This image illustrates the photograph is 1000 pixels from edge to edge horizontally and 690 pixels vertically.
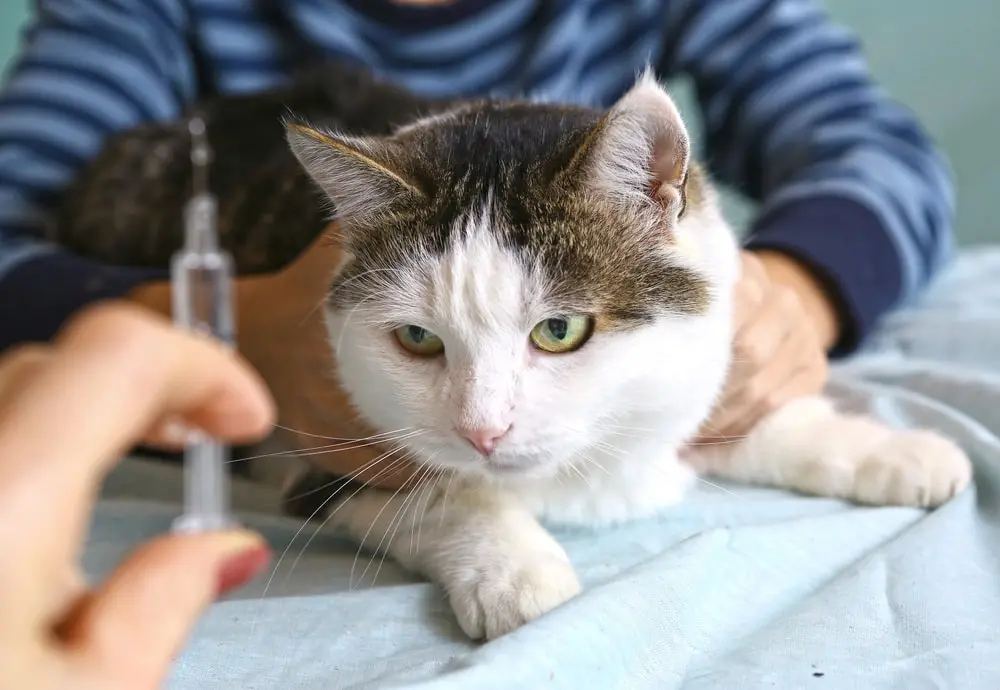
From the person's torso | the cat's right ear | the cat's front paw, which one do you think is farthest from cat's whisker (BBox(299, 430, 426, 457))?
the person's torso

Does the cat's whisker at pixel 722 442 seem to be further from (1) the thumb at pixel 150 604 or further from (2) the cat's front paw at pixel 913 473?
(1) the thumb at pixel 150 604

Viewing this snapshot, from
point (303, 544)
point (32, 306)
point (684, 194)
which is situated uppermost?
point (684, 194)

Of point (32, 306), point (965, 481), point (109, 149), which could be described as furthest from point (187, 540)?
point (109, 149)

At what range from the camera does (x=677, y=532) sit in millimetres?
889

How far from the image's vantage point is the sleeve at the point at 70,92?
5.04 feet

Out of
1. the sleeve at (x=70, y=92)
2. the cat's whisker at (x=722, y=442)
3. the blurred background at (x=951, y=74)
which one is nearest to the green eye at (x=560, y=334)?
the cat's whisker at (x=722, y=442)

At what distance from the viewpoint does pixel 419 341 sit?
83 centimetres

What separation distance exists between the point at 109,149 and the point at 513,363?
1071 millimetres

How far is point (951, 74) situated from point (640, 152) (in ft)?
6.63

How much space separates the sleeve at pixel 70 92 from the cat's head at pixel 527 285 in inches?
31.9

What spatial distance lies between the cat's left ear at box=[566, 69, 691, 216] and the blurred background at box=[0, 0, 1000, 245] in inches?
61.1

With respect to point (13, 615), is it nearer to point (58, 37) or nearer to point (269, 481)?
point (269, 481)

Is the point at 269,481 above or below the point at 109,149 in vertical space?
below

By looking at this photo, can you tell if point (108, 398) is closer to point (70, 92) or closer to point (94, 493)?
point (94, 493)
